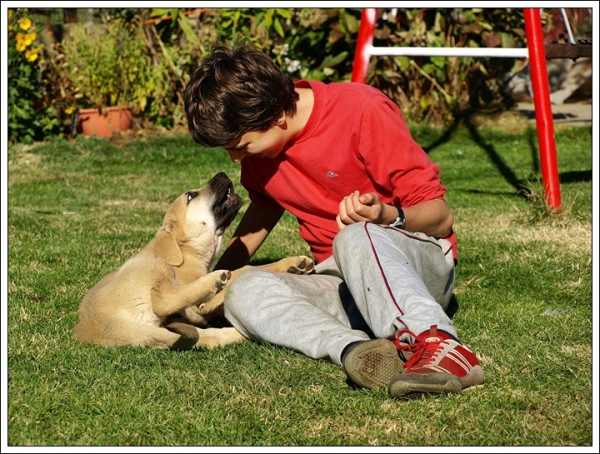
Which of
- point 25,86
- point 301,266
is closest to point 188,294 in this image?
point 301,266

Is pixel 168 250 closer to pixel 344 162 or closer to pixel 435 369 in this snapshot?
pixel 344 162

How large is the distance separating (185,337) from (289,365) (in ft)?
1.65

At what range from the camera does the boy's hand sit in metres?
2.89

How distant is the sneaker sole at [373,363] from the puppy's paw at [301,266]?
0.87m

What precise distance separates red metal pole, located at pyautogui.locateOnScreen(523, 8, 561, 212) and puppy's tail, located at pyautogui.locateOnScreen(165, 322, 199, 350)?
295 cm

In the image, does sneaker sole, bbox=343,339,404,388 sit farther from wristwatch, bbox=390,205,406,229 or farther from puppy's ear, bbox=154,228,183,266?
puppy's ear, bbox=154,228,183,266

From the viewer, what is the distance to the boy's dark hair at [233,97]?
305 cm

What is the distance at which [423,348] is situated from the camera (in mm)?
2617

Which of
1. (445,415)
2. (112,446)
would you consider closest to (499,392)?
(445,415)

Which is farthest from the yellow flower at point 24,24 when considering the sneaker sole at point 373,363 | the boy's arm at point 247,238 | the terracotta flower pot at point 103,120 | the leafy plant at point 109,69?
the sneaker sole at point 373,363

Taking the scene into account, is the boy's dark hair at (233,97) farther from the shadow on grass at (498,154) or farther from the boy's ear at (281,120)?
the shadow on grass at (498,154)

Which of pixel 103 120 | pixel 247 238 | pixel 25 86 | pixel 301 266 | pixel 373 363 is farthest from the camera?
pixel 103 120

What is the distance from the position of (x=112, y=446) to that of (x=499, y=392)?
3.87ft

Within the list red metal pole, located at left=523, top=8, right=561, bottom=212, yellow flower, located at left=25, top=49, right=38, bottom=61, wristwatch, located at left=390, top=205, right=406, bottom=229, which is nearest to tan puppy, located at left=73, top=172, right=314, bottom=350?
wristwatch, located at left=390, top=205, right=406, bottom=229
